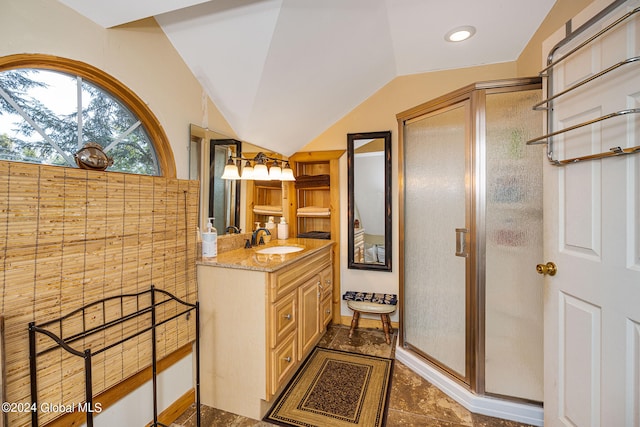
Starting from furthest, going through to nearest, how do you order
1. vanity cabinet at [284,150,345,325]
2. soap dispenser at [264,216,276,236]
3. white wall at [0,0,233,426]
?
vanity cabinet at [284,150,345,325] < soap dispenser at [264,216,276,236] < white wall at [0,0,233,426]

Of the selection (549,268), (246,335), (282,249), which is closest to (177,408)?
(246,335)

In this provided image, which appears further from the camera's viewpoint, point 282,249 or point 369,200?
point 369,200

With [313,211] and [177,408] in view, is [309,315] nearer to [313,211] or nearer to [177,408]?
[177,408]

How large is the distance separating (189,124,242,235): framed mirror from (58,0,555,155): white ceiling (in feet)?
0.72

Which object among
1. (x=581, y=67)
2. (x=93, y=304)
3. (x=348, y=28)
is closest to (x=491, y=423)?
(x=581, y=67)

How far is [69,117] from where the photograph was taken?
51.2 inches

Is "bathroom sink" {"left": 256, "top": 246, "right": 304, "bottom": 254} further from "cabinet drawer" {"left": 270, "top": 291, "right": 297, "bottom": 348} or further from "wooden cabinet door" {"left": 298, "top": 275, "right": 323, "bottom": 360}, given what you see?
"cabinet drawer" {"left": 270, "top": 291, "right": 297, "bottom": 348}

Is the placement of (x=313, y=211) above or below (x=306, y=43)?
below

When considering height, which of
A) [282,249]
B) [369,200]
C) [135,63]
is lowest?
[282,249]

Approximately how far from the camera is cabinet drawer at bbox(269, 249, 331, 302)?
1704mm

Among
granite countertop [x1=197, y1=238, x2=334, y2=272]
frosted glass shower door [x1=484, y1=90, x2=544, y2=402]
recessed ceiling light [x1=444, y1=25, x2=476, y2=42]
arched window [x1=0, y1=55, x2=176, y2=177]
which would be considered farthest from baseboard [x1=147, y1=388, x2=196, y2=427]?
recessed ceiling light [x1=444, y1=25, x2=476, y2=42]

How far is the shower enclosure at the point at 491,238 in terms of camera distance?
5.56ft

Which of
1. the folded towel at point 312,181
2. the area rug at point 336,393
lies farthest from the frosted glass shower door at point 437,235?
the folded towel at point 312,181

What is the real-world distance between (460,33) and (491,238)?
5.16 ft
